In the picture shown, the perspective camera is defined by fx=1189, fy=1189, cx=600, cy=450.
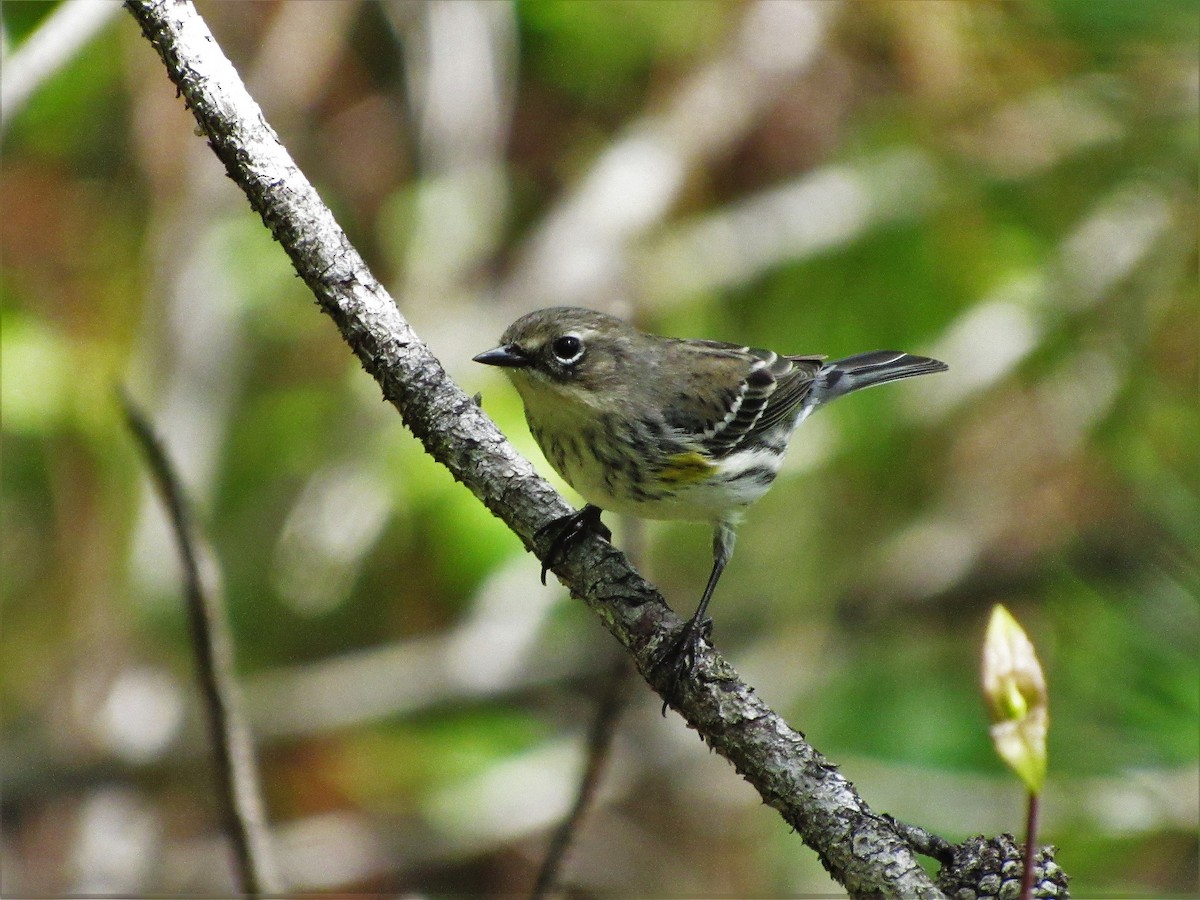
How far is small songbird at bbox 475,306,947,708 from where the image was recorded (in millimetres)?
3244

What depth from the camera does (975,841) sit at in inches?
58.2

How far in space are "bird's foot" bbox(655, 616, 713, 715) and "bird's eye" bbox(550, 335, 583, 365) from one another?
4.57ft

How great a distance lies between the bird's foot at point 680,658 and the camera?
184 cm

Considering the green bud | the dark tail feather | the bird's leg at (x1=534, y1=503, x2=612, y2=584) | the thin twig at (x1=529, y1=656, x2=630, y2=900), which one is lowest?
the green bud

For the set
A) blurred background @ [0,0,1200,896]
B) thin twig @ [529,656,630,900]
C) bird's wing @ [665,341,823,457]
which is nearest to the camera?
thin twig @ [529,656,630,900]

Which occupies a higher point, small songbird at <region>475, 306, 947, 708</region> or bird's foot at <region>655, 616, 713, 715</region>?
small songbird at <region>475, 306, 947, 708</region>

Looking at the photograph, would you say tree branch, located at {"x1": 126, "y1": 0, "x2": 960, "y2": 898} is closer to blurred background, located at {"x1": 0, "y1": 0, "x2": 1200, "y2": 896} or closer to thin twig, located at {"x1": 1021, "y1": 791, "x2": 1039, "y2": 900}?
thin twig, located at {"x1": 1021, "y1": 791, "x2": 1039, "y2": 900}

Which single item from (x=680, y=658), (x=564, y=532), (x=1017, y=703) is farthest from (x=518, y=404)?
(x=1017, y=703)

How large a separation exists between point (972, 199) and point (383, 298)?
3.89 meters

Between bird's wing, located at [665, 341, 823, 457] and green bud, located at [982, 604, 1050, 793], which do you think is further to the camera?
bird's wing, located at [665, 341, 823, 457]

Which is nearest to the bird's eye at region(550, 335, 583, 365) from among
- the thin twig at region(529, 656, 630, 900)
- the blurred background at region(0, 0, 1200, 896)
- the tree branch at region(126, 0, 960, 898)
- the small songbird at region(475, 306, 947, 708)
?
the small songbird at region(475, 306, 947, 708)

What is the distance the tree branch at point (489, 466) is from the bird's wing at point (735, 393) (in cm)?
133

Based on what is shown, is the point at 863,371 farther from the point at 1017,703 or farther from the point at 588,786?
the point at 1017,703

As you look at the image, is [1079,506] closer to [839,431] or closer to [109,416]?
[839,431]
